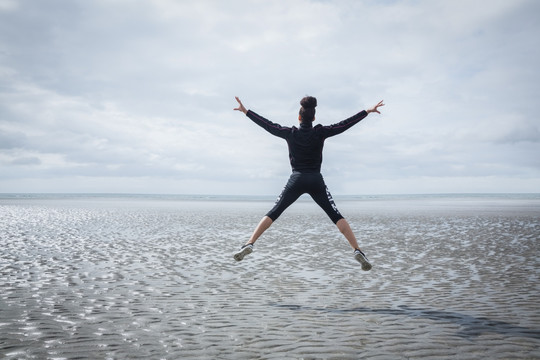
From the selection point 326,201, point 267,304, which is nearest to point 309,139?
point 326,201

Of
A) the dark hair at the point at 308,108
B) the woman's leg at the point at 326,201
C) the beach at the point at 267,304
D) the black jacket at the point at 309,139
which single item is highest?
the dark hair at the point at 308,108

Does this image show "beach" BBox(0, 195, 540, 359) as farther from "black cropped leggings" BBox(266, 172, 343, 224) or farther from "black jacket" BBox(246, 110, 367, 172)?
"black jacket" BBox(246, 110, 367, 172)

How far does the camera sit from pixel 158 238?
1686cm

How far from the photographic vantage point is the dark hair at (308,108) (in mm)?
7172

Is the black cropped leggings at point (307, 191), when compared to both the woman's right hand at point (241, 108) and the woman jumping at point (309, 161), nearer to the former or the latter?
the woman jumping at point (309, 161)

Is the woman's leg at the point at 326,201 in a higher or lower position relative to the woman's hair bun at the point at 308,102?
lower

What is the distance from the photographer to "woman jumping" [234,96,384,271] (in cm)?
712

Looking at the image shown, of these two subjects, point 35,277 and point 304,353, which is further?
point 35,277

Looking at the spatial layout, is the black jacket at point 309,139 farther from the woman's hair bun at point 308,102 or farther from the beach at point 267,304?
the beach at point 267,304

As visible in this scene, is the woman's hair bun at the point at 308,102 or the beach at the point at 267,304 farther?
the woman's hair bun at the point at 308,102

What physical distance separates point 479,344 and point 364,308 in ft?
6.40

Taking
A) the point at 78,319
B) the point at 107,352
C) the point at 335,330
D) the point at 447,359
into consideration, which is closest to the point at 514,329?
the point at 447,359

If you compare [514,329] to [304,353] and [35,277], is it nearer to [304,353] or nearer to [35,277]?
[304,353]

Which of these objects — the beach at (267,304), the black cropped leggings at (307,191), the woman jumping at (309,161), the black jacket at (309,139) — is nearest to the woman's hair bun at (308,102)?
the woman jumping at (309,161)
